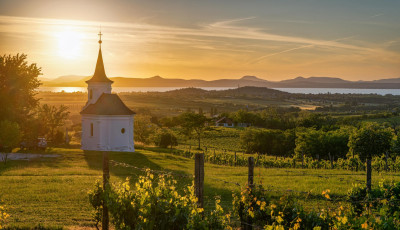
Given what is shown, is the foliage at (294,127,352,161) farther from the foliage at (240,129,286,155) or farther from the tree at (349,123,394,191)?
the tree at (349,123,394,191)

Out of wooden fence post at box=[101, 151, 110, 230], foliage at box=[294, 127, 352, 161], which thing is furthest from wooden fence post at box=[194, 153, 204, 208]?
foliage at box=[294, 127, 352, 161]

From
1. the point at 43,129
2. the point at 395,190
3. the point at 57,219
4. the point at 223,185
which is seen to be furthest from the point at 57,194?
the point at 43,129

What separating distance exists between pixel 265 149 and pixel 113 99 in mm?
29232

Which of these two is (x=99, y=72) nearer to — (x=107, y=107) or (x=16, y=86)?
(x=107, y=107)

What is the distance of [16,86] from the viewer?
141 ft

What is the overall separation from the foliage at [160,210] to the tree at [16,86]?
36.3 meters

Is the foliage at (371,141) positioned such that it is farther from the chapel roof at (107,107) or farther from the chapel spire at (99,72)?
the chapel spire at (99,72)

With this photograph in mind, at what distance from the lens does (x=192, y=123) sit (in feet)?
211

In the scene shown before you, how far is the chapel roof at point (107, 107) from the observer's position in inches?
1734

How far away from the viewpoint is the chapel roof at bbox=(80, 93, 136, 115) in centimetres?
Answer: 4403

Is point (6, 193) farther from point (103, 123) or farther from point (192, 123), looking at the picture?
point (192, 123)

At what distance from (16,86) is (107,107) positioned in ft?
34.6

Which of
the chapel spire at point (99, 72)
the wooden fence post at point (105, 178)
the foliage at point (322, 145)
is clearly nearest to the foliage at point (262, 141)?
the foliage at point (322, 145)

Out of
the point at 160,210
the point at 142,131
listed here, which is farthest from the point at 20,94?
the point at 160,210
